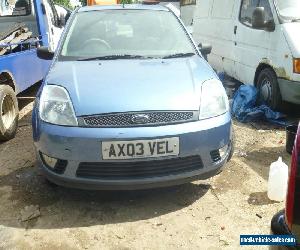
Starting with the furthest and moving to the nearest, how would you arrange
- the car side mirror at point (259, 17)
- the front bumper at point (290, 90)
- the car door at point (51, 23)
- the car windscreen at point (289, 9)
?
1. the car door at point (51, 23)
2. the car side mirror at point (259, 17)
3. the car windscreen at point (289, 9)
4. the front bumper at point (290, 90)

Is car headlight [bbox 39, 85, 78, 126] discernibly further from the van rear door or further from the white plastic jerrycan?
the van rear door

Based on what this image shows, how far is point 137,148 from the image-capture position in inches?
124

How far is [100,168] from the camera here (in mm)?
3242

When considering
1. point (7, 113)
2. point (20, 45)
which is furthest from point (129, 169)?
point (20, 45)

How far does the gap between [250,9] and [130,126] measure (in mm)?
4393

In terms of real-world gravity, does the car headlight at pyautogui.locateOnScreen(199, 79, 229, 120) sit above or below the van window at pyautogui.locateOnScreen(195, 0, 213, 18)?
above

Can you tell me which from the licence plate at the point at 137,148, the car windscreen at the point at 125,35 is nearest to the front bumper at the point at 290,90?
the car windscreen at the point at 125,35

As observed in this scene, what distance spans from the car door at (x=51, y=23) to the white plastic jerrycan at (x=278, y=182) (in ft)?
16.4

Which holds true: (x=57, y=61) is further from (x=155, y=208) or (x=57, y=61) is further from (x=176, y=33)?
(x=155, y=208)

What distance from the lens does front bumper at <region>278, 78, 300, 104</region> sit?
5.31 metres

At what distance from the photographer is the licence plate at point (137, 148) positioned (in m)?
3.15

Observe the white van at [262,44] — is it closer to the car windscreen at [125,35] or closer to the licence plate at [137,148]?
the car windscreen at [125,35]

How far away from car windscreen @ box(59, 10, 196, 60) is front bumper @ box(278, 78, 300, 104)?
5.38ft

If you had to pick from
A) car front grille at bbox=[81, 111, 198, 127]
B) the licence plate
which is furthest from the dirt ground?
car front grille at bbox=[81, 111, 198, 127]
